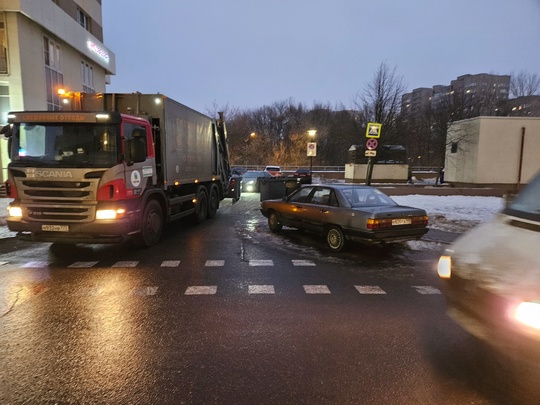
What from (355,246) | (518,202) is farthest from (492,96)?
(518,202)

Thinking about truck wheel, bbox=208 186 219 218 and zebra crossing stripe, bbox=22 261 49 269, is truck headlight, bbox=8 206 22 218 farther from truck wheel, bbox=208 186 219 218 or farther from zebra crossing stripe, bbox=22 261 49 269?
truck wheel, bbox=208 186 219 218

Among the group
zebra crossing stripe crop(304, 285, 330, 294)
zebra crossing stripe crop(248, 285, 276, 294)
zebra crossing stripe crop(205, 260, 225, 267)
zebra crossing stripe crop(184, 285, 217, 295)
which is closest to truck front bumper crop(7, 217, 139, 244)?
zebra crossing stripe crop(205, 260, 225, 267)

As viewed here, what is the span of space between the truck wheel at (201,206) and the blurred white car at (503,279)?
931 centimetres

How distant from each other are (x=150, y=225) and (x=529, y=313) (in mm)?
7597

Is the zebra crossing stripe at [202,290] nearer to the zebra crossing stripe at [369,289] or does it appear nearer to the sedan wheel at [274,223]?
the zebra crossing stripe at [369,289]

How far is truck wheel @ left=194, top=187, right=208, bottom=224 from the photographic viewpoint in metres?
12.1

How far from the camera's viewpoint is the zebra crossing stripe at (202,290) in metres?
5.51

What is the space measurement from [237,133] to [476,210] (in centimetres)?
5653

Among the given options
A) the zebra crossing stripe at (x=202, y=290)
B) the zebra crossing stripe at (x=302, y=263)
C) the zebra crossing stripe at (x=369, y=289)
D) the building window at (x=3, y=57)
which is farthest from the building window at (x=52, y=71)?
the zebra crossing stripe at (x=369, y=289)

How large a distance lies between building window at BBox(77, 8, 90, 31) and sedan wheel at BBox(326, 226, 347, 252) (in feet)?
92.3

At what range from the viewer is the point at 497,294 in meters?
2.83

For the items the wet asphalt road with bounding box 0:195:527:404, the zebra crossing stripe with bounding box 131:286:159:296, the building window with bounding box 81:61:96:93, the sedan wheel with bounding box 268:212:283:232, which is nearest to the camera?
the wet asphalt road with bounding box 0:195:527:404

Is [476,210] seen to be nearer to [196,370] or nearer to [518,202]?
[518,202]

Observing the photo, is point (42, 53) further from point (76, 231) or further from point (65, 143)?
point (76, 231)
